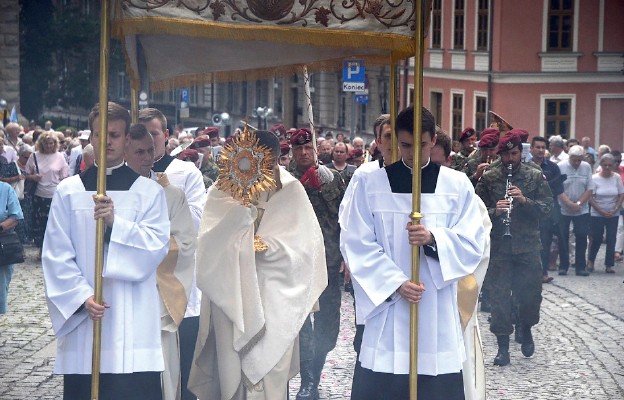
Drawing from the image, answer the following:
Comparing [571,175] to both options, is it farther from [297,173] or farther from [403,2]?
[403,2]

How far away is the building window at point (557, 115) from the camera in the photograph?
37500mm

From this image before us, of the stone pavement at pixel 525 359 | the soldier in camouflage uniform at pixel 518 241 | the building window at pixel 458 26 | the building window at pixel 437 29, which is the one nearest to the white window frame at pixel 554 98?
the building window at pixel 458 26

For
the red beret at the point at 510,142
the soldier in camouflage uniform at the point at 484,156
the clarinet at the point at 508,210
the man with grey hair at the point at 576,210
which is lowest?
the man with grey hair at the point at 576,210

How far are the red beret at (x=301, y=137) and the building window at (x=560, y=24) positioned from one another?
29.0 metres

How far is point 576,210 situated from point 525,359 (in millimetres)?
6858

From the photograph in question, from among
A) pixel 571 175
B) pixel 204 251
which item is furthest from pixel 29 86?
pixel 204 251

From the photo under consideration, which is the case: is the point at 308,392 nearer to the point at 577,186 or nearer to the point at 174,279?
the point at 174,279

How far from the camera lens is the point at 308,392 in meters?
9.14

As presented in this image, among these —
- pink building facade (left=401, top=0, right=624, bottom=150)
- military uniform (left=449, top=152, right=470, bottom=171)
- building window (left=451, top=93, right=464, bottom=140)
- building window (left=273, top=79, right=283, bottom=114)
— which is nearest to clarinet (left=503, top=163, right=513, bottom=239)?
military uniform (left=449, top=152, right=470, bottom=171)

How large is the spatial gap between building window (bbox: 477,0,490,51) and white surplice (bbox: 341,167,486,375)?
32.0m

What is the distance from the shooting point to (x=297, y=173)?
9.72m

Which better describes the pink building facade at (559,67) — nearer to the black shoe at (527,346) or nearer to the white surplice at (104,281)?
the black shoe at (527,346)

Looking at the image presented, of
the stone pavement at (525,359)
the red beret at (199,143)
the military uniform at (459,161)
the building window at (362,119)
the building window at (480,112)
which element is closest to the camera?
the stone pavement at (525,359)

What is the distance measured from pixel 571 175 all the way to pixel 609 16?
2027 centimetres
